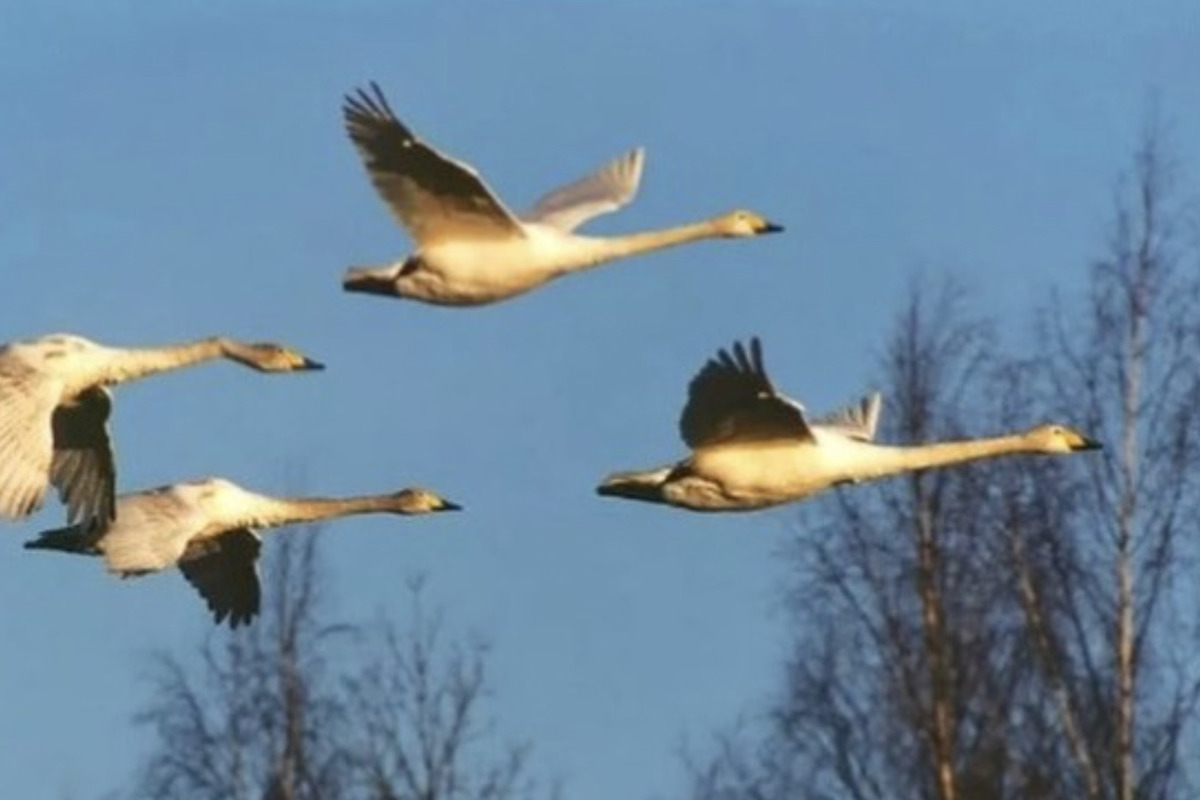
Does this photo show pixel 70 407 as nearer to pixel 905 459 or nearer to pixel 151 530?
pixel 151 530

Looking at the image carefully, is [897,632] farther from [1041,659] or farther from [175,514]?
[175,514]

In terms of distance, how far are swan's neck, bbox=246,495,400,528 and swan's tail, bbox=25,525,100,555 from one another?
891mm

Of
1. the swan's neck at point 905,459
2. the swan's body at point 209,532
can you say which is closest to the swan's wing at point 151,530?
the swan's body at point 209,532

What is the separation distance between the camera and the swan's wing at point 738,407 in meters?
41.2

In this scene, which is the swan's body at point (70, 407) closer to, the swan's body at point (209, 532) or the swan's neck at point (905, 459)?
the swan's body at point (209, 532)

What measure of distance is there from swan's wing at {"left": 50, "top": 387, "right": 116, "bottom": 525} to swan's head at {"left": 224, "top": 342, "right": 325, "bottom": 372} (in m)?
0.69

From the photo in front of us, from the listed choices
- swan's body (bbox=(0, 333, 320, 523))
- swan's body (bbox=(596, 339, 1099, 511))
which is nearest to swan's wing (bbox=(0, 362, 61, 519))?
swan's body (bbox=(0, 333, 320, 523))

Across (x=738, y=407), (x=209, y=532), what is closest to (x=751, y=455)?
(x=738, y=407)

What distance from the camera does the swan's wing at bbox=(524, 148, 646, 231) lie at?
44.2 metres

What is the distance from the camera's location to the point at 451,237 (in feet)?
137

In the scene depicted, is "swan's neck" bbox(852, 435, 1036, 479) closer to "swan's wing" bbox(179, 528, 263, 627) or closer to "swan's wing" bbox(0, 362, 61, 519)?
"swan's wing" bbox(0, 362, 61, 519)

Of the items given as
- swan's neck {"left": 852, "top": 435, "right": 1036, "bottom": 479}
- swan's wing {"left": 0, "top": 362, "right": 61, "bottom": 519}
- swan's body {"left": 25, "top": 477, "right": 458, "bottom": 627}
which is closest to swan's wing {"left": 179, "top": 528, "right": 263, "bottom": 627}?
swan's body {"left": 25, "top": 477, "right": 458, "bottom": 627}

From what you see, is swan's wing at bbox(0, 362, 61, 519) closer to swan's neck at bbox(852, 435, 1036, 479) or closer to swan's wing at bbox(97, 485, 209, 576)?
swan's wing at bbox(97, 485, 209, 576)

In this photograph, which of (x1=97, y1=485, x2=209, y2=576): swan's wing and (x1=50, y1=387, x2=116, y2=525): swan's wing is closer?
(x1=97, y1=485, x2=209, y2=576): swan's wing
